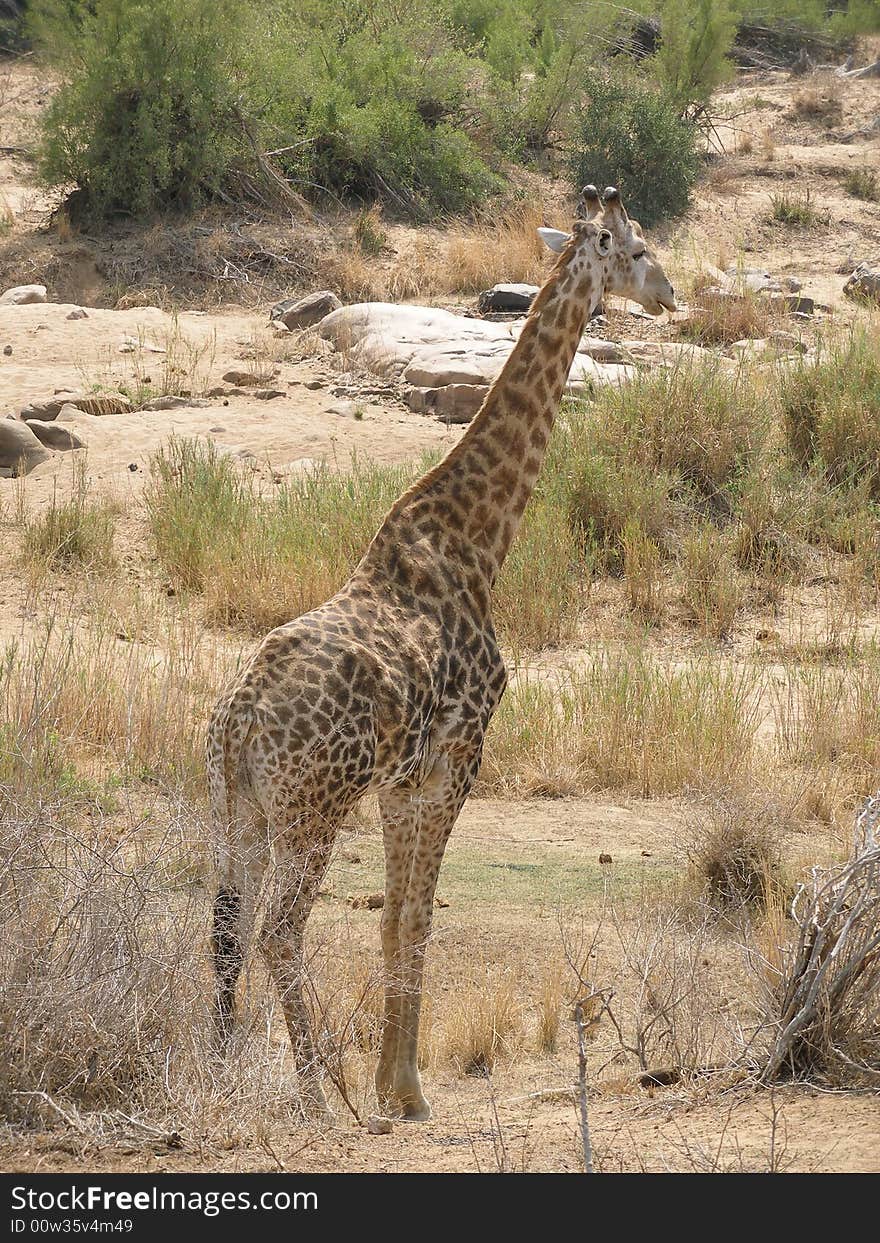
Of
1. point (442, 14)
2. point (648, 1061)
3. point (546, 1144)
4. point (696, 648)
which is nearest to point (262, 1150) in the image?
point (546, 1144)

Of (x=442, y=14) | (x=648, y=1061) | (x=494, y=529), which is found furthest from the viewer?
(x=442, y=14)

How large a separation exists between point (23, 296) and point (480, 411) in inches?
497

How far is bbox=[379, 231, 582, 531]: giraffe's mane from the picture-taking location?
5363 mm

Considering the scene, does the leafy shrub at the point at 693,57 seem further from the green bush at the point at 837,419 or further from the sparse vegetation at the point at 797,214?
the green bush at the point at 837,419

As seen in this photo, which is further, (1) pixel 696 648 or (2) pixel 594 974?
(1) pixel 696 648

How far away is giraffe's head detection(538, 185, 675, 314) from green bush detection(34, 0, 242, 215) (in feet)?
42.4

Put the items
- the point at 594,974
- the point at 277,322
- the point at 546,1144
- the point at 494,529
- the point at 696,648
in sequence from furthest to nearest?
the point at 277,322, the point at 696,648, the point at 594,974, the point at 494,529, the point at 546,1144

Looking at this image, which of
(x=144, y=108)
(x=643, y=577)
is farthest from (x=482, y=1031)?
(x=144, y=108)

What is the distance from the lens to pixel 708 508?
11.6m

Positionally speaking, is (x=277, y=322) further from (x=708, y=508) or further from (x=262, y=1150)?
(x=262, y=1150)

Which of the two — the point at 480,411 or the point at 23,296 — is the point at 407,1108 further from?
the point at 23,296

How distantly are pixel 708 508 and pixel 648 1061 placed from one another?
7059mm

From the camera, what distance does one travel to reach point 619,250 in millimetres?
6090

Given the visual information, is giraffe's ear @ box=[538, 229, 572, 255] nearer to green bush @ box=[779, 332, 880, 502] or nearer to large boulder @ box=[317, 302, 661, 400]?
green bush @ box=[779, 332, 880, 502]
